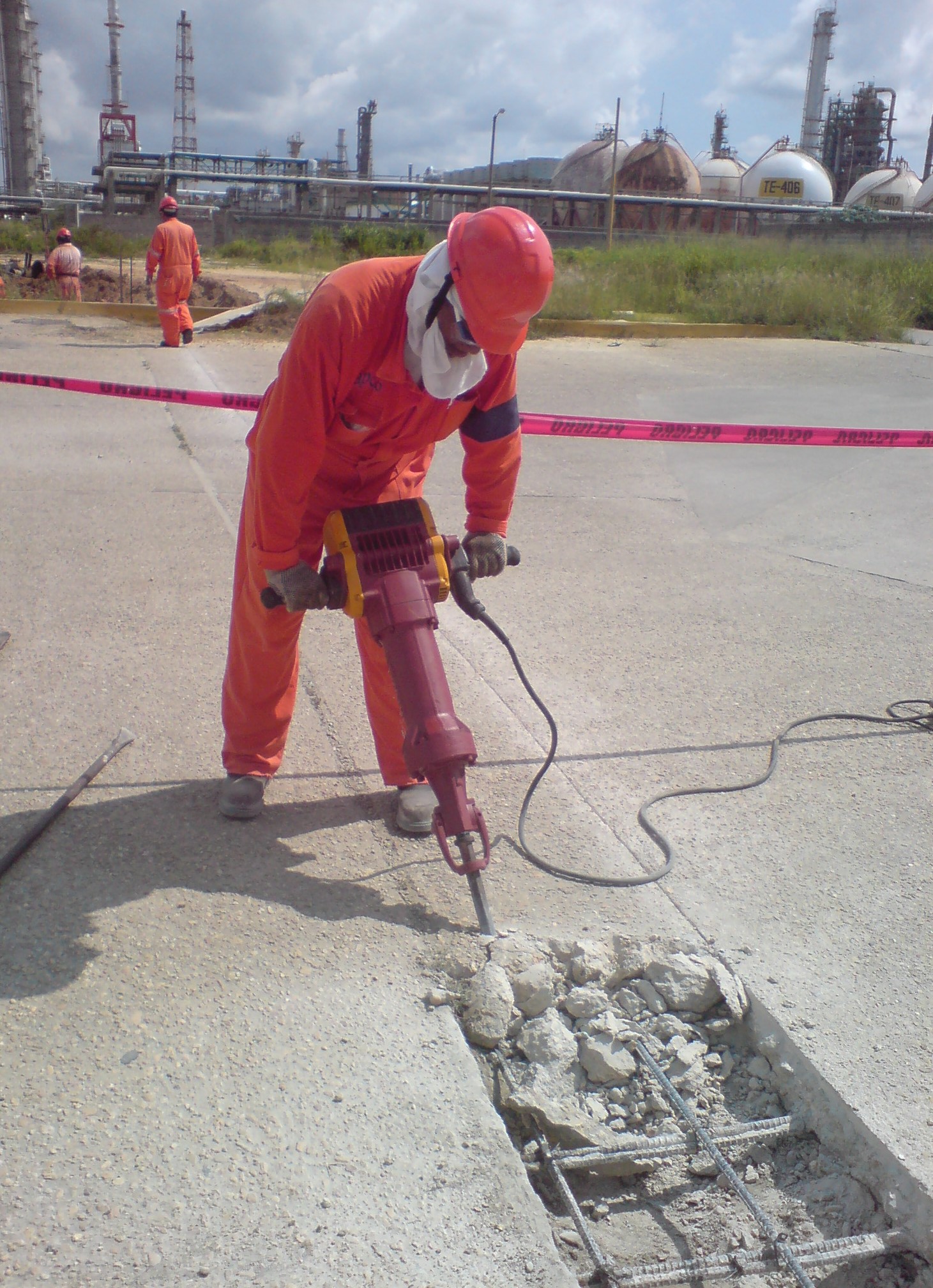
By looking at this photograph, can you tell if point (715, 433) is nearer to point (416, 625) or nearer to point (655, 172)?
point (416, 625)

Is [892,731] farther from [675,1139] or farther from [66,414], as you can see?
[66,414]

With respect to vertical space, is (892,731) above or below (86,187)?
below

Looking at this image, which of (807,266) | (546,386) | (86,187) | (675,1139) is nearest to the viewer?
(675,1139)

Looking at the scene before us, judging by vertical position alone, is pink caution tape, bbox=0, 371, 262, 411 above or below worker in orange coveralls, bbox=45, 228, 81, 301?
below

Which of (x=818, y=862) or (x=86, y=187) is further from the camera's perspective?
(x=86, y=187)

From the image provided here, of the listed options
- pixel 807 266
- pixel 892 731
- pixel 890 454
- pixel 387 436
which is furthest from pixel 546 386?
pixel 807 266

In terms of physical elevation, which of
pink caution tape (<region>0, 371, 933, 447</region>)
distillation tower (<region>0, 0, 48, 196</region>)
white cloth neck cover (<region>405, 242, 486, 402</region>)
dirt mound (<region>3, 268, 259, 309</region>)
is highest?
distillation tower (<region>0, 0, 48, 196</region>)

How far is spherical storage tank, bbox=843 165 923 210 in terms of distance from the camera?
45969 millimetres

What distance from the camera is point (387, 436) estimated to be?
8.65 feet

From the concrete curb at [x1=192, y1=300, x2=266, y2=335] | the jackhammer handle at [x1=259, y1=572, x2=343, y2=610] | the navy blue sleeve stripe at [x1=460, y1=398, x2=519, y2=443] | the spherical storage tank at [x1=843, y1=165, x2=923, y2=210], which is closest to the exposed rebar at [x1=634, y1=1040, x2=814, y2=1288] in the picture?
the jackhammer handle at [x1=259, y1=572, x2=343, y2=610]

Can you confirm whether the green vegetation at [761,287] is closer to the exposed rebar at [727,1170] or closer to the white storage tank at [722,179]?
the exposed rebar at [727,1170]

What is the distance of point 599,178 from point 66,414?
3987 centimetres

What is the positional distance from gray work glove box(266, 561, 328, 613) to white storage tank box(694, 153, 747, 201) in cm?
4761

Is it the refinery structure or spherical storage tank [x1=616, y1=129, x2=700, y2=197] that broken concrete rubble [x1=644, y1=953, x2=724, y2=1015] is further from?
spherical storage tank [x1=616, y1=129, x2=700, y2=197]
